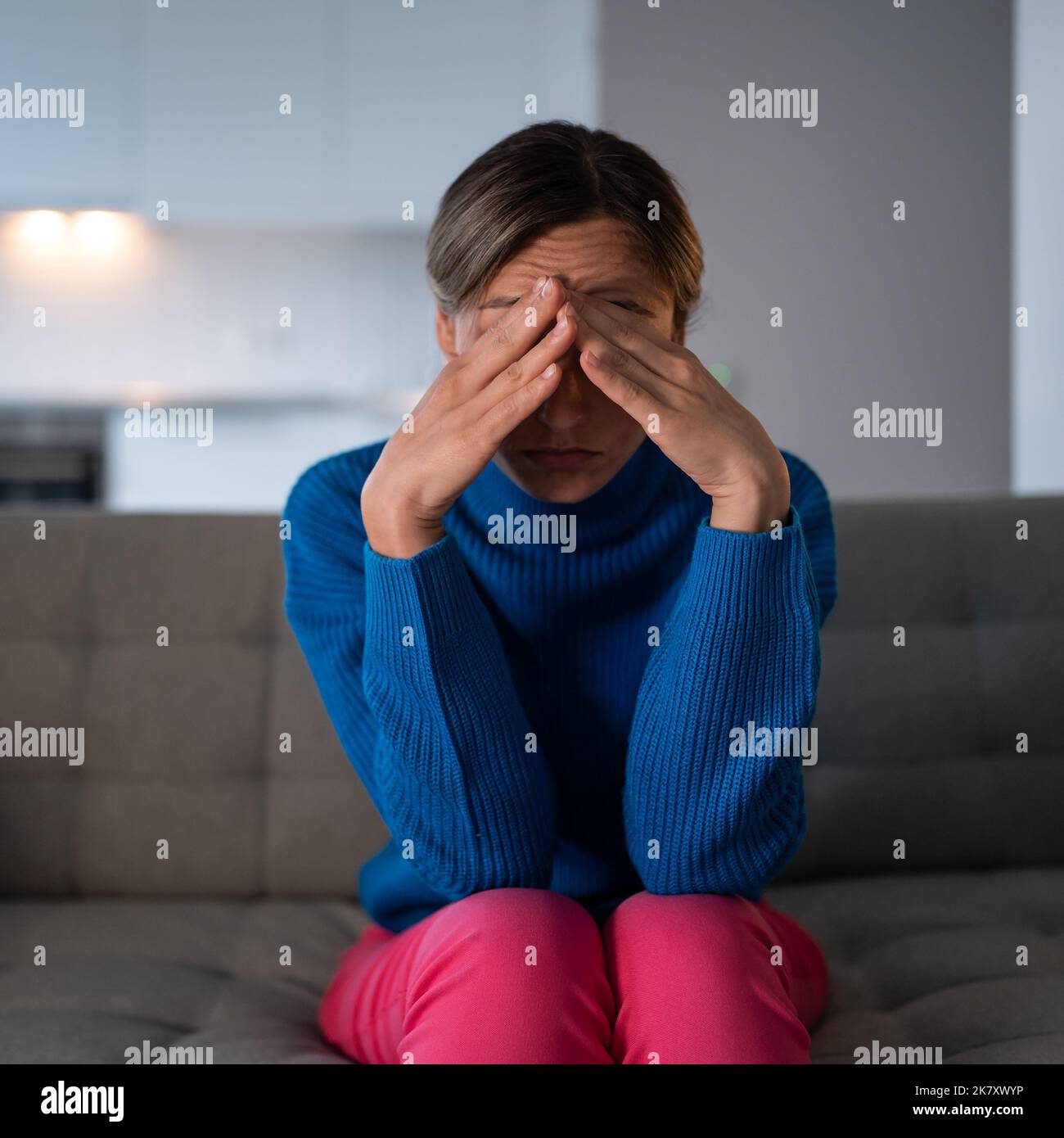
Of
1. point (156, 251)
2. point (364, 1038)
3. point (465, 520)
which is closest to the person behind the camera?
point (364, 1038)

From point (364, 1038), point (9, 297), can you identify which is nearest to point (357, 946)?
point (364, 1038)

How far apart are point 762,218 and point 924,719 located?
206cm

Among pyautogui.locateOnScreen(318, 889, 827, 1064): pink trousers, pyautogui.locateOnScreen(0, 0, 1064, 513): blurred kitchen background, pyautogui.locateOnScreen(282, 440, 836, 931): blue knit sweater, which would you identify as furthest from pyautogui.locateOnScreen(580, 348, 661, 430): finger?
pyautogui.locateOnScreen(0, 0, 1064, 513): blurred kitchen background

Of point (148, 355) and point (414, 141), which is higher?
point (414, 141)

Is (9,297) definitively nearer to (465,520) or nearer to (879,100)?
(879,100)

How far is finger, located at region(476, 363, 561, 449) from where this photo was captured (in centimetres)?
75

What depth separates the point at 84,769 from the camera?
1.20 m

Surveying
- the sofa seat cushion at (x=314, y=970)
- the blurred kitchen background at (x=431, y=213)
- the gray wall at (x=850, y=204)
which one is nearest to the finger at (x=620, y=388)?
the sofa seat cushion at (x=314, y=970)

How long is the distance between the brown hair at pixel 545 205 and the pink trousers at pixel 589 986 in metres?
0.47

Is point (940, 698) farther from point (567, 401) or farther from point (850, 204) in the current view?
point (850, 204)

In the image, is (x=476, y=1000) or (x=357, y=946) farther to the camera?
(x=357, y=946)

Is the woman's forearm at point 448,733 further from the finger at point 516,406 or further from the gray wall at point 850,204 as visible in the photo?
the gray wall at point 850,204

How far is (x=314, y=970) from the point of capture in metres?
1.03

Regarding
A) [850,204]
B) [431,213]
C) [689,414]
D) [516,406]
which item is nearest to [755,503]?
[689,414]
